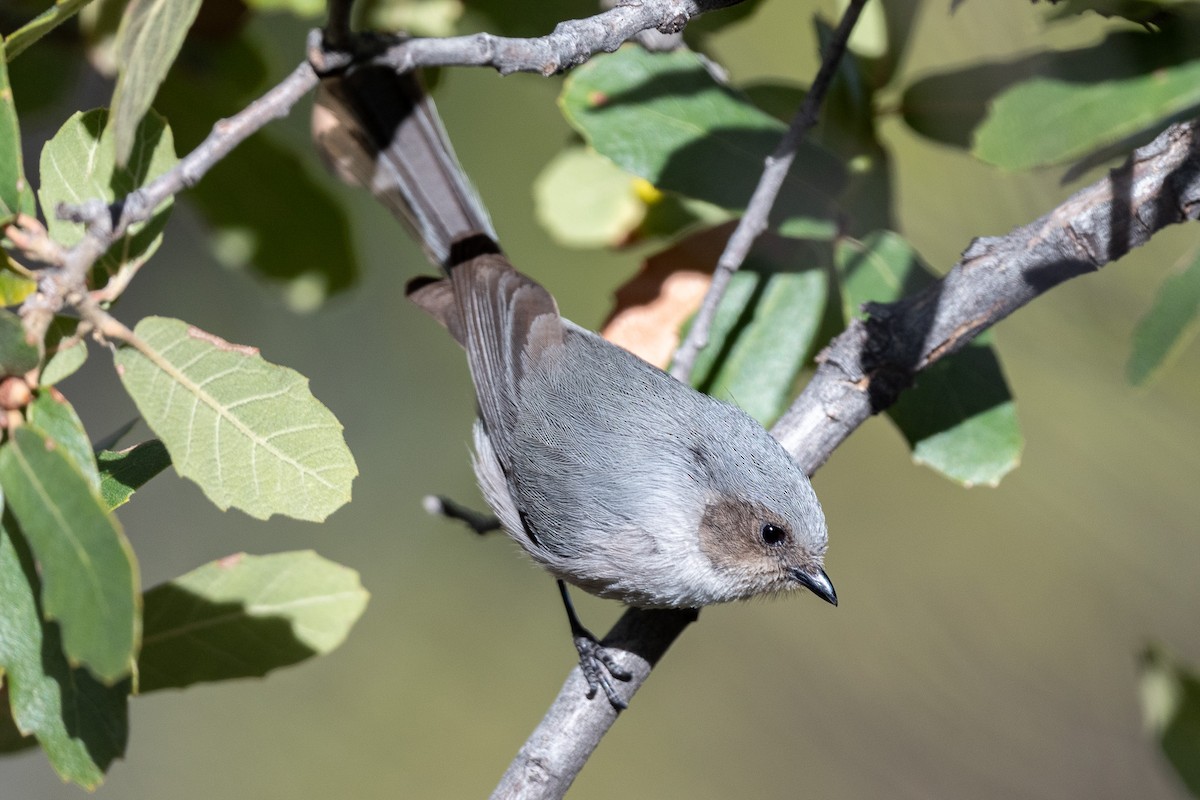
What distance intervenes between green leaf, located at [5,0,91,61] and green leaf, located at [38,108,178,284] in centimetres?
10

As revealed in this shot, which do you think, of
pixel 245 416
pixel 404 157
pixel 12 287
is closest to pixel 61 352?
pixel 12 287

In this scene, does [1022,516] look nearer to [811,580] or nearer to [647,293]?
[811,580]

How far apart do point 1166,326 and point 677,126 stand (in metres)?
0.84

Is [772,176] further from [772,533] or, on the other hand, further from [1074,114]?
[772,533]

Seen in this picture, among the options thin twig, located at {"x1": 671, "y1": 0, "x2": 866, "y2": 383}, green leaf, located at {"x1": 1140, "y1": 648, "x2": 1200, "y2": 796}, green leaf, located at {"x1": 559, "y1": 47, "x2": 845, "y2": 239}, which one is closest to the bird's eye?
thin twig, located at {"x1": 671, "y1": 0, "x2": 866, "y2": 383}

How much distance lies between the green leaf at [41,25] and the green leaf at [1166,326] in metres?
1.50

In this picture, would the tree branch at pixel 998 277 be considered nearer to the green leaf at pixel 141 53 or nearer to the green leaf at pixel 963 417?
the green leaf at pixel 963 417

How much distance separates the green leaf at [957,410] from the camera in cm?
159

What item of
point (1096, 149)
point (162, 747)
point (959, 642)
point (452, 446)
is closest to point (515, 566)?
point (452, 446)

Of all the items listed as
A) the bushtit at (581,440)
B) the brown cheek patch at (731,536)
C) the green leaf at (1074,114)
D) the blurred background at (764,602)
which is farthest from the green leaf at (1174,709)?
the green leaf at (1074,114)

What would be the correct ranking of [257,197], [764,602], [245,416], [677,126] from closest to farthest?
1. [245,416]
2. [677,126]
3. [257,197]
4. [764,602]

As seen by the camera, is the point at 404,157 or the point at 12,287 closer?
the point at 12,287

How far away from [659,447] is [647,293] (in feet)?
1.02

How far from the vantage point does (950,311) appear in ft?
4.80
